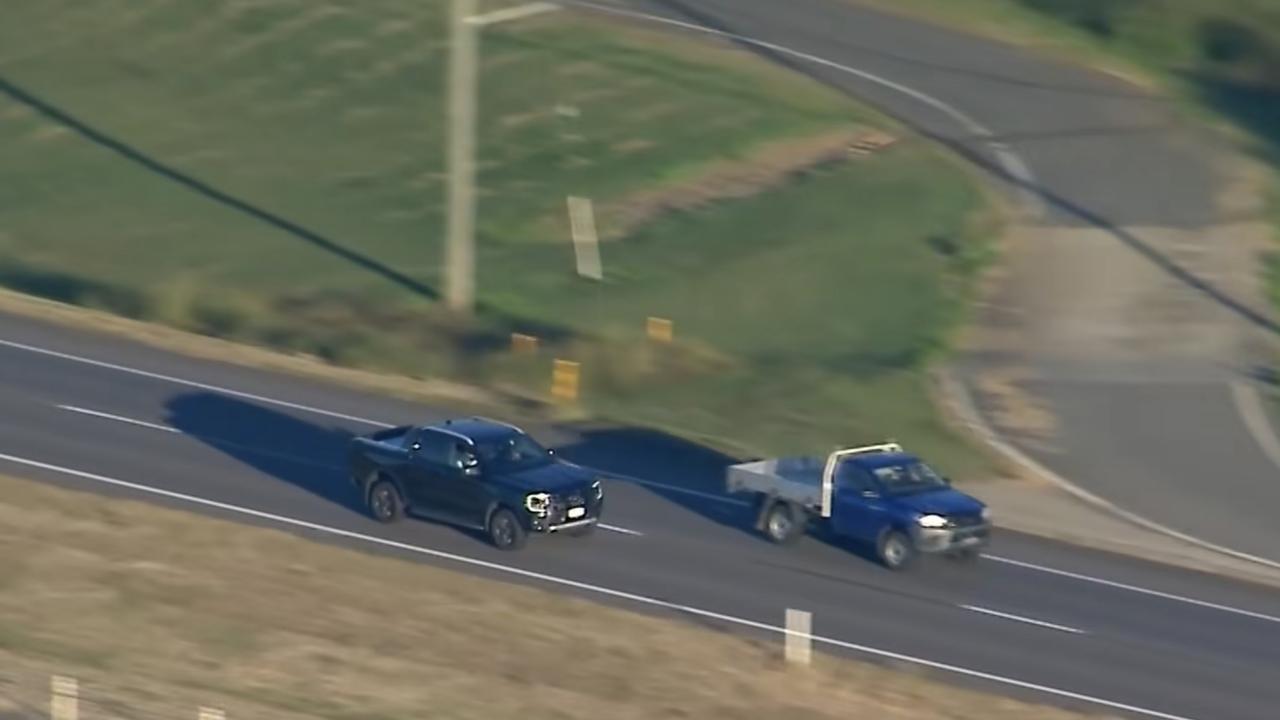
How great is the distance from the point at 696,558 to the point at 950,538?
10.0 ft

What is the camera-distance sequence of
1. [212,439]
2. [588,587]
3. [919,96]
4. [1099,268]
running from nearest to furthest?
[588,587], [212,439], [1099,268], [919,96]

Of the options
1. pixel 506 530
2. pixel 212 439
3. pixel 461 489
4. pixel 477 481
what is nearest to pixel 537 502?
pixel 506 530

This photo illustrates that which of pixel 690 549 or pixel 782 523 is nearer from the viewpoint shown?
pixel 690 549

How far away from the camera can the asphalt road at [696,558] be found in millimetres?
25516

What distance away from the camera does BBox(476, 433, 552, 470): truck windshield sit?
28.5 meters

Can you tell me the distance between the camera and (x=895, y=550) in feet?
93.1

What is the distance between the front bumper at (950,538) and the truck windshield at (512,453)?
468cm

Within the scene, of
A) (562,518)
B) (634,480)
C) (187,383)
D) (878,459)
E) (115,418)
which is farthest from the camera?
(187,383)

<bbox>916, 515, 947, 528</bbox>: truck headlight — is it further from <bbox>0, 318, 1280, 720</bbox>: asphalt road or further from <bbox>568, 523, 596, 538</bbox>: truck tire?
<bbox>568, 523, 596, 538</bbox>: truck tire

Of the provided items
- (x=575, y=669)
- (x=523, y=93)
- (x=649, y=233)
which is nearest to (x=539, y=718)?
(x=575, y=669)

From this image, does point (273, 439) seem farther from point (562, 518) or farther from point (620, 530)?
point (562, 518)

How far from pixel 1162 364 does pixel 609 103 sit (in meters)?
18.9

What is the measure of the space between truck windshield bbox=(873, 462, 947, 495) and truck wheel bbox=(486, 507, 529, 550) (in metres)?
4.54

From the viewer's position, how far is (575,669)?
2334 cm
